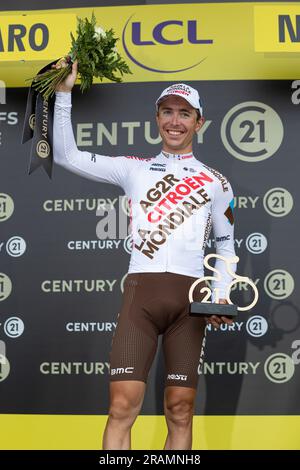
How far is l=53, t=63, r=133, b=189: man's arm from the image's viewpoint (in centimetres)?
300

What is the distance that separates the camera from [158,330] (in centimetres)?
291

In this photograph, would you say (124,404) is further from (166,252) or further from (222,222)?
(222,222)

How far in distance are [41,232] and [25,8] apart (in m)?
1.39

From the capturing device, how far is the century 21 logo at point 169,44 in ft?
13.1

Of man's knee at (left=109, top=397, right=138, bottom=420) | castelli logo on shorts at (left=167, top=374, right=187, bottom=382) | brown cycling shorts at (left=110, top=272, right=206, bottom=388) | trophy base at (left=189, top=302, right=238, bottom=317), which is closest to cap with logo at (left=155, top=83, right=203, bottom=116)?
brown cycling shorts at (left=110, top=272, right=206, bottom=388)

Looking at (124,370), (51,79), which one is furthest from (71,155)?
(124,370)

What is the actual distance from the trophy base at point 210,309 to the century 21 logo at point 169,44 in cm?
177

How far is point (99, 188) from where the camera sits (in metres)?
3.96

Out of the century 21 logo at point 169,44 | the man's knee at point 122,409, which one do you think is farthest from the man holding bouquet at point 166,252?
the century 21 logo at point 169,44

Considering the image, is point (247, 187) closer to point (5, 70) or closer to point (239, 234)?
point (239, 234)

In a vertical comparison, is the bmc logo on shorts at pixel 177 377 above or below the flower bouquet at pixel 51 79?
below

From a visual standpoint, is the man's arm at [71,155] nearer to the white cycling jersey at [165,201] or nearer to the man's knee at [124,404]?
the white cycling jersey at [165,201]
